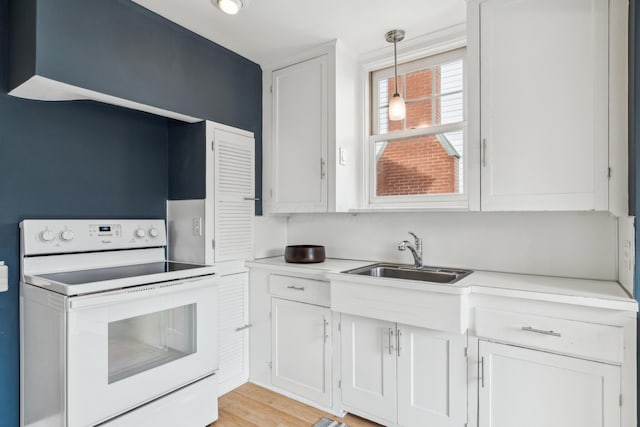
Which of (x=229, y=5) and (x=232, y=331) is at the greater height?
(x=229, y=5)

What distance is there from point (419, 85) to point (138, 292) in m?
2.07

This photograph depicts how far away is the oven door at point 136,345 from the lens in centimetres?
142

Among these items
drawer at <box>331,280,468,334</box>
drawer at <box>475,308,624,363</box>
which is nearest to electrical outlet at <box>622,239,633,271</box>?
drawer at <box>475,308,624,363</box>

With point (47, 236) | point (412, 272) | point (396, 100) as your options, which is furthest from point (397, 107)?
point (47, 236)

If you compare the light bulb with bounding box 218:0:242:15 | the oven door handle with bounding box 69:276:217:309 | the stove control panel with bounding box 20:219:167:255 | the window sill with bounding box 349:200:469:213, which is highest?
the light bulb with bounding box 218:0:242:15

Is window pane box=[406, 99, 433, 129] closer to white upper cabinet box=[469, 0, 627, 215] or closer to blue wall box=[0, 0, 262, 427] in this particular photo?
white upper cabinet box=[469, 0, 627, 215]

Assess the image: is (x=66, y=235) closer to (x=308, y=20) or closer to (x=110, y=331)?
(x=110, y=331)

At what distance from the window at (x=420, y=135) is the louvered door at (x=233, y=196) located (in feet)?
2.88

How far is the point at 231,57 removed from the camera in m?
2.39

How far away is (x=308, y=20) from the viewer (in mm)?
2023

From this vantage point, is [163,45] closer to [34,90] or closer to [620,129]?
[34,90]

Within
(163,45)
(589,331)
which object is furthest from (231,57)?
(589,331)

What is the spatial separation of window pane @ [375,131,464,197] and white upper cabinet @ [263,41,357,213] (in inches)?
9.3

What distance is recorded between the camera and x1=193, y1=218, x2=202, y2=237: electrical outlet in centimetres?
219
